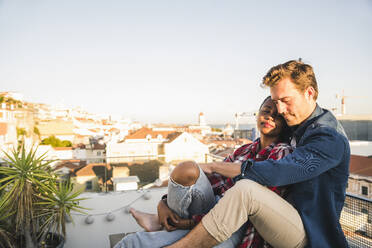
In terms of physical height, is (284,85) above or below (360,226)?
above

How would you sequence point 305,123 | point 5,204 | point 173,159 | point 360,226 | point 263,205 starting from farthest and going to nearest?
point 173,159 → point 5,204 → point 360,226 → point 305,123 → point 263,205

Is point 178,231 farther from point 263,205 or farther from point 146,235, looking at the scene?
point 263,205

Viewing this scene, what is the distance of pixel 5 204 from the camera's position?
2479 millimetres

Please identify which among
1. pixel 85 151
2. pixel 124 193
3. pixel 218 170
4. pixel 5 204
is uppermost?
pixel 218 170

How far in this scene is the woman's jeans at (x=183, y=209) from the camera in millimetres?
1405

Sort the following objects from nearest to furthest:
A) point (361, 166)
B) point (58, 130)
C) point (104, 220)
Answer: point (104, 220) → point (361, 166) → point (58, 130)

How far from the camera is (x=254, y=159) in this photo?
5.70 feet

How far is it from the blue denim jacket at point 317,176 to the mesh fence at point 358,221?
0.60 m

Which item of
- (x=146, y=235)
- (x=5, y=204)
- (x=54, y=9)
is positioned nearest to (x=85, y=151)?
(x=54, y=9)

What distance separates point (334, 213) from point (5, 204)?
2.85 metres

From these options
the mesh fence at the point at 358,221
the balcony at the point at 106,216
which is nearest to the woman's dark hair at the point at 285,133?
the mesh fence at the point at 358,221

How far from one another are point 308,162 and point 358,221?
1.07 m

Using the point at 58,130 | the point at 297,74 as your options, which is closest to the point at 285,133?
the point at 297,74

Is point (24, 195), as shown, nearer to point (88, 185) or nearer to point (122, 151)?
point (88, 185)
